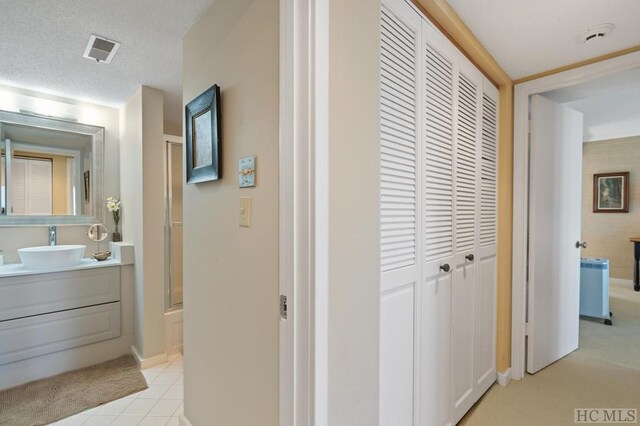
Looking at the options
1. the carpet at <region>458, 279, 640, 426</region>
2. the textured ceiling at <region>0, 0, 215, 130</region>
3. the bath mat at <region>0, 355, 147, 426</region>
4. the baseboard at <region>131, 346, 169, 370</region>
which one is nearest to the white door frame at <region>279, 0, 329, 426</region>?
the textured ceiling at <region>0, 0, 215, 130</region>

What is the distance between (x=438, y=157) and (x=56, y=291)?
9.42 feet

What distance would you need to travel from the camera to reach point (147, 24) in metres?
1.59

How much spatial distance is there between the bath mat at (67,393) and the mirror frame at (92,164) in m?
1.25

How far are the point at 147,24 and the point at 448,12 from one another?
1551 mm

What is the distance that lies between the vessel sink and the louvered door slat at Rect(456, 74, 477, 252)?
279 cm

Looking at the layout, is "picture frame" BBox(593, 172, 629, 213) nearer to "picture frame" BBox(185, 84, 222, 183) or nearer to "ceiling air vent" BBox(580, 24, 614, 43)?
"ceiling air vent" BBox(580, 24, 614, 43)

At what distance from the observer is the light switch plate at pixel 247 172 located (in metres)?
1.12

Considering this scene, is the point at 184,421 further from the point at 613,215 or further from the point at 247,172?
the point at 613,215

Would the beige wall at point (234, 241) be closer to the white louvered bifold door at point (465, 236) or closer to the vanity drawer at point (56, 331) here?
the white louvered bifold door at point (465, 236)

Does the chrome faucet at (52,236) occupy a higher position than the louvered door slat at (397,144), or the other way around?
the louvered door slat at (397,144)

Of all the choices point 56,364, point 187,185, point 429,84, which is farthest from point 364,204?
point 56,364

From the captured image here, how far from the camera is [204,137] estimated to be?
1.43 metres

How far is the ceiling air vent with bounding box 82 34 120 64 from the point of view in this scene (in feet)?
5.60

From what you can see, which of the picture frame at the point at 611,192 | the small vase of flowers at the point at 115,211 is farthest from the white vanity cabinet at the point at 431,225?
the picture frame at the point at 611,192
